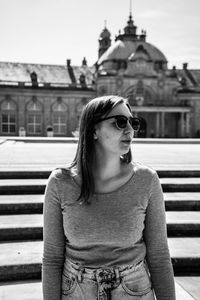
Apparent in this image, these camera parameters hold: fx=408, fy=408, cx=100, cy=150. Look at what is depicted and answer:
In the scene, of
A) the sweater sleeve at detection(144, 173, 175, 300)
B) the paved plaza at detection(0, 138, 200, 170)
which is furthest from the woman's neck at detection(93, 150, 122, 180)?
the paved plaza at detection(0, 138, 200, 170)

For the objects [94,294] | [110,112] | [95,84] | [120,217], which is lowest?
[94,294]

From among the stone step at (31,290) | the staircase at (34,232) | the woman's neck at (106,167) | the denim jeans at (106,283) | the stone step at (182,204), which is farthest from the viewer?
the stone step at (182,204)

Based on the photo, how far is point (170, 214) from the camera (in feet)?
19.4

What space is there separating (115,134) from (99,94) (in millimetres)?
51554

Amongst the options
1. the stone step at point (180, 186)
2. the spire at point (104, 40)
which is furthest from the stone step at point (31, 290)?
the spire at point (104, 40)

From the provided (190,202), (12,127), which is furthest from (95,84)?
(190,202)

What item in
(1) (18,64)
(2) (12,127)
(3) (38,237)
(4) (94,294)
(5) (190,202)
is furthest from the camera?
(1) (18,64)

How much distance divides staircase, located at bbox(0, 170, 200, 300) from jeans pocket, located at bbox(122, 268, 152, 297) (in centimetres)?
164

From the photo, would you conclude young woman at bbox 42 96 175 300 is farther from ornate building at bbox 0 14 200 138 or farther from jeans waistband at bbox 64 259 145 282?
ornate building at bbox 0 14 200 138

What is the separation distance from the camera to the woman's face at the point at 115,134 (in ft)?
8.11

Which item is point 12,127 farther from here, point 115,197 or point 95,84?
point 115,197

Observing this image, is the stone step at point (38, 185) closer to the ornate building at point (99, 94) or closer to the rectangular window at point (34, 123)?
the ornate building at point (99, 94)

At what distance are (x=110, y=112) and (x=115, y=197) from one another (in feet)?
1.68

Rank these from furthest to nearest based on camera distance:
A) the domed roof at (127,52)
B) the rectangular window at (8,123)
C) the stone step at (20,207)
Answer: the domed roof at (127,52) < the rectangular window at (8,123) < the stone step at (20,207)
